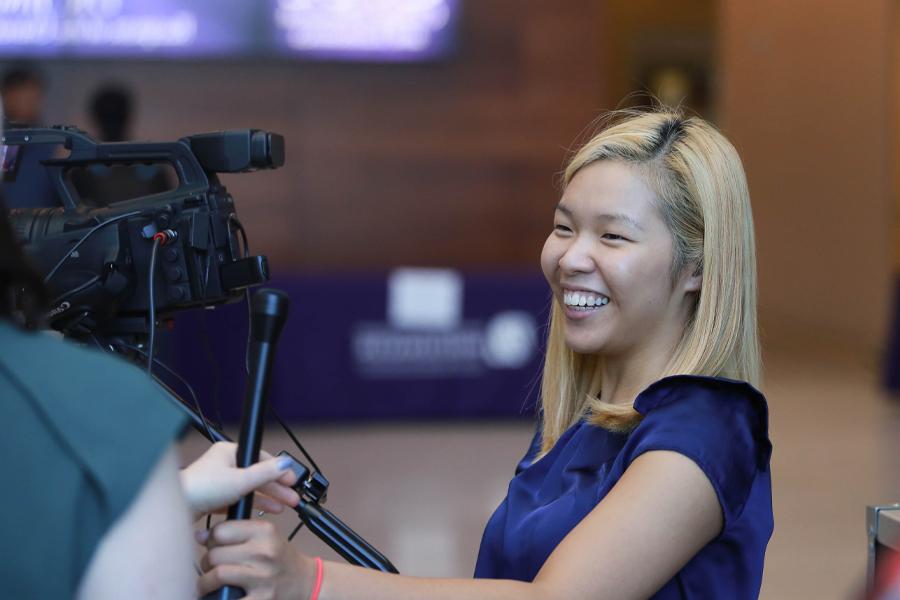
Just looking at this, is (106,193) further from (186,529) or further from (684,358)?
(186,529)

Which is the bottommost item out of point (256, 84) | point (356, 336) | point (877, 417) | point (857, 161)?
point (877, 417)

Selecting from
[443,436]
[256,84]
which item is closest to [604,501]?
[443,436]

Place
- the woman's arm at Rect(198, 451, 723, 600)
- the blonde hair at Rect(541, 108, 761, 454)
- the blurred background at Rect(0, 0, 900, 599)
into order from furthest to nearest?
the blurred background at Rect(0, 0, 900, 599)
the blonde hair at Rect(541, 108, 761, 454)
the woman's arm at Rect(198, 451, 723, 600)

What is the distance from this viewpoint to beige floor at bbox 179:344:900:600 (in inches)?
143

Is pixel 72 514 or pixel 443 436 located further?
pixel 443 436

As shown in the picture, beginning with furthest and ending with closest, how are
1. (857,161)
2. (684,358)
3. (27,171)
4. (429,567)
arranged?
(857,161) < (27,171) < (429,567) < (684,358)

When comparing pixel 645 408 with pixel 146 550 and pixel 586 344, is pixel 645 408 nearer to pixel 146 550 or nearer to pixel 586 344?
pixel 586 344

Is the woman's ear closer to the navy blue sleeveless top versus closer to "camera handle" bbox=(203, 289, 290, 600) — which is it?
the navy blue sleeveless top

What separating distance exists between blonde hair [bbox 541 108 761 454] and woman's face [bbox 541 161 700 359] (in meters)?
0.02

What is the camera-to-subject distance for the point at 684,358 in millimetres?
1449

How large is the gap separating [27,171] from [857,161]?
21.6ft

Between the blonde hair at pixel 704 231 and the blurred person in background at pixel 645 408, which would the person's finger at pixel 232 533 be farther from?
the blonde hair at pixel 704 231

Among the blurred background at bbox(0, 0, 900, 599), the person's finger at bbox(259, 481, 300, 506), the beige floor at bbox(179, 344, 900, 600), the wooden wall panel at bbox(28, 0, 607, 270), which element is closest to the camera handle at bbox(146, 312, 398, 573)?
the person's finger at bbox(259, 481, 300, 506)

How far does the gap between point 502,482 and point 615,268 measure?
321cm
